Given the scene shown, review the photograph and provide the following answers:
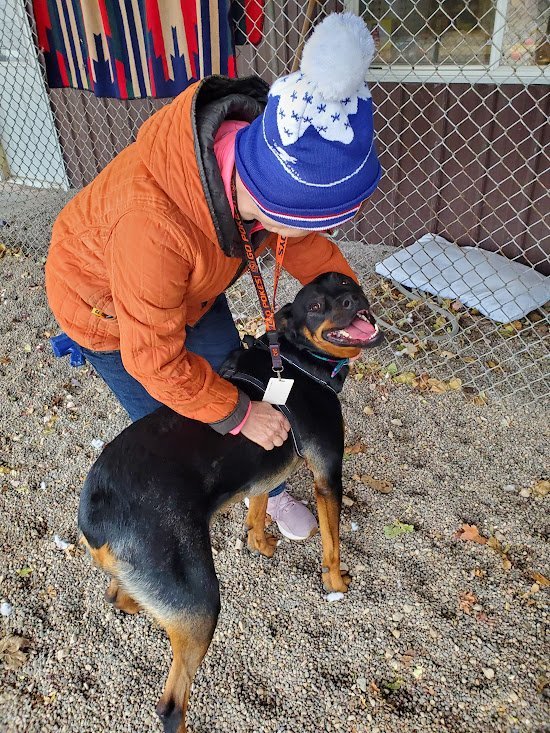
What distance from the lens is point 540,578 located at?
261 cm

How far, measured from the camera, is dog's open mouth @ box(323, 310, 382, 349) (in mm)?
2307

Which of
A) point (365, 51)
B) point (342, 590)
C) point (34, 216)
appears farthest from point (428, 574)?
point (34, 216)

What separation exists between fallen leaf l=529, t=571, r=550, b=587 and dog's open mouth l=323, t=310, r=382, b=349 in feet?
4.64

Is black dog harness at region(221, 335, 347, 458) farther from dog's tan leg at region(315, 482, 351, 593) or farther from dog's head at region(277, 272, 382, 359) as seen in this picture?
dog's tan leg at region(315, 482, 351, 593)

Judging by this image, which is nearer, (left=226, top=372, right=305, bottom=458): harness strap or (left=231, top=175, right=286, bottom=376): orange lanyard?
(left=231, top=175, right=286, bottom=376): orange lanyard

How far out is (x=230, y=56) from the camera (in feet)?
13.1

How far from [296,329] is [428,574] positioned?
1.37m

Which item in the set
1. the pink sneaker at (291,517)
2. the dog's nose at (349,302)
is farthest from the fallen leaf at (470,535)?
the dog's nose at (349,302)

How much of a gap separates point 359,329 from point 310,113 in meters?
1.08

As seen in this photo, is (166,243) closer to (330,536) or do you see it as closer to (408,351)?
(330,536)

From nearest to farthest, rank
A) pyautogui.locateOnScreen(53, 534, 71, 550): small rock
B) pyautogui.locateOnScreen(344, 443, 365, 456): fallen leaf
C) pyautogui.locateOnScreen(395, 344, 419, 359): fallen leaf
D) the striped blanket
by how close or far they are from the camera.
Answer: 1. pyautogui.locateOnScreen(53, 534, 71, 550): small rock
2. pyautogui.locateOnScreen(344, 443, 365, 456): fallen leaf
3. the striped blanket
4. pyautogui.locateOnScreen(395, 344, 419, 359): fallen leaf

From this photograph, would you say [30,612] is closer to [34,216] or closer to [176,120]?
[176,120]

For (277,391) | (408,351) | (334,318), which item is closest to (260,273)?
(334,318)

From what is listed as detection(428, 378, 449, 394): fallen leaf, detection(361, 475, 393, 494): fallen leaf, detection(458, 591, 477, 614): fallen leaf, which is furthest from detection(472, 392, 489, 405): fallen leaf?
detection(458, 591, 477, 614): fallen leaf
